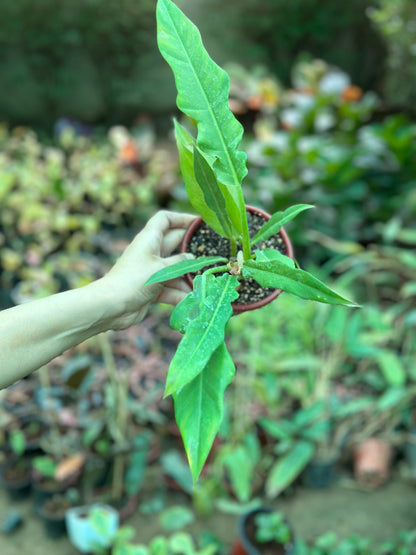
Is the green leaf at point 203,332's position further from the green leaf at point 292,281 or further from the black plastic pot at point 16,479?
the black plastic pot at point 16,479

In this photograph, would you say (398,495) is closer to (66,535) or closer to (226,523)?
(226,523)

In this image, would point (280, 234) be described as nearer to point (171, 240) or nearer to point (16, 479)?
point (171, 240)

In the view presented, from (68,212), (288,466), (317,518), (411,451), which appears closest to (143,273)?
(288,466)

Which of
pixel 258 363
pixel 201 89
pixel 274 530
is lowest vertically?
pixel 274 530

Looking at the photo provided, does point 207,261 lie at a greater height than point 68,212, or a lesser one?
greater

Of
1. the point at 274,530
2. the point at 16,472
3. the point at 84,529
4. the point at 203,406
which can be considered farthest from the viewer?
the point at 16,472

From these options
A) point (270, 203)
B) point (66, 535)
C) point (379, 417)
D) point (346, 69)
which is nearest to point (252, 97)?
point (270, 203)

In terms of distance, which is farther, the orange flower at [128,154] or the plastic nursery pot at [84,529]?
the orange flower at [128,154]

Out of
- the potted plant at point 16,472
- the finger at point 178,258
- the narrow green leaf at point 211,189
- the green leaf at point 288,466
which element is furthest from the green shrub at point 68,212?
the narrow green leaf at point 211,189
